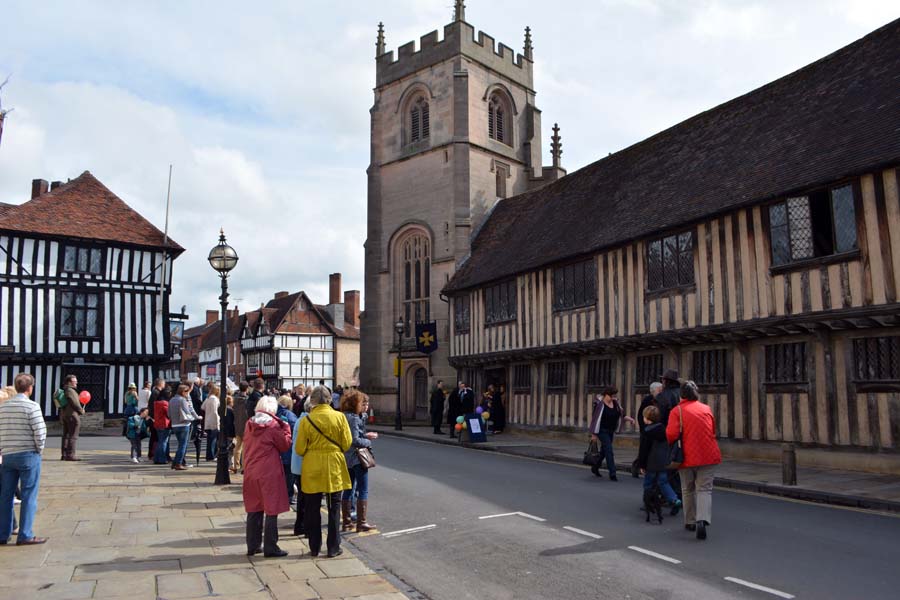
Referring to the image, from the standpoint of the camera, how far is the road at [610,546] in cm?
592

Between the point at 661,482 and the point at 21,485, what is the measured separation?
6.94m

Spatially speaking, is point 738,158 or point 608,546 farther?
point 738,158

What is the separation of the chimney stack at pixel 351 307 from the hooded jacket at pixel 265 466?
50.5m

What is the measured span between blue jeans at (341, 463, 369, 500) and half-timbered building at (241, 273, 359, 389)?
44341 millimetres

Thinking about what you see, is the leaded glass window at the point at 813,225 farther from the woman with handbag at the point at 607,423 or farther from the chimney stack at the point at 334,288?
the chimney stack at the point at 334,288

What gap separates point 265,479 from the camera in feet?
23.0

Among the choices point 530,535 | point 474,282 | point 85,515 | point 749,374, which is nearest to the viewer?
point 530,535

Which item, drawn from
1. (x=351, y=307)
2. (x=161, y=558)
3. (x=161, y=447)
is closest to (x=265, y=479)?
(x=161, y=558)

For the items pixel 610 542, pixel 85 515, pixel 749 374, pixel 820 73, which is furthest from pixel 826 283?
pixel 85 515

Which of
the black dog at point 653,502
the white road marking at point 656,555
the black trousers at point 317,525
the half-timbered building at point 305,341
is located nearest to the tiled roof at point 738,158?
the black dog at point 653,502

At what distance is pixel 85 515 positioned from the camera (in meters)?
9.16

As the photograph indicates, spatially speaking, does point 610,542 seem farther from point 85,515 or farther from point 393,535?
point 85,515

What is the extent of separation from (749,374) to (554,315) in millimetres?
7242

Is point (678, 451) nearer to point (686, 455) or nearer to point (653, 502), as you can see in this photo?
point (686, 455)
